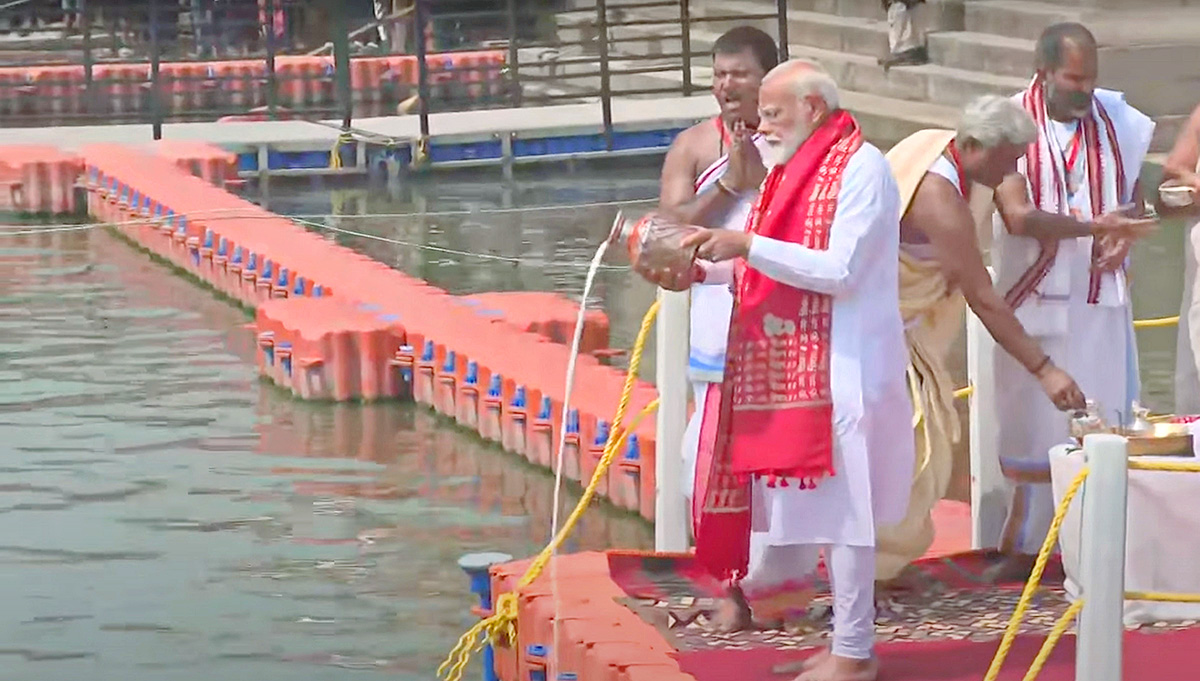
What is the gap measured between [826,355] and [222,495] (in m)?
4.08

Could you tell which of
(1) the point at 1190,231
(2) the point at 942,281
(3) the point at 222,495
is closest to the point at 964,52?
(3) the point at 222,495

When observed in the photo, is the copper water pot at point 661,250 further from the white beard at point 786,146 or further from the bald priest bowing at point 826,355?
the white beard at point 786,146

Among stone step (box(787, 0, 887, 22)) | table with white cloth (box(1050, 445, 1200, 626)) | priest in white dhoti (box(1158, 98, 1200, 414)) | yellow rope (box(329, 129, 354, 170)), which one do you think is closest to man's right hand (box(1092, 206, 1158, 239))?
priest in white dhoti (box(1158, 98, 1200, 414))

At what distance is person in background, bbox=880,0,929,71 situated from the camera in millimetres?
19875

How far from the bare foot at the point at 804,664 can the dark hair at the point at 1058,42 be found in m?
1.75

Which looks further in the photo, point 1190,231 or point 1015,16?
point 1015,16

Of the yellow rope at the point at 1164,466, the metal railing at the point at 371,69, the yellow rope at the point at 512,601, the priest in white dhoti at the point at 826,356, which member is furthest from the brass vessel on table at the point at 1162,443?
the metal railing at the point at 371,69

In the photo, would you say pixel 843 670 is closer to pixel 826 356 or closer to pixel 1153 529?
pixel 826 356

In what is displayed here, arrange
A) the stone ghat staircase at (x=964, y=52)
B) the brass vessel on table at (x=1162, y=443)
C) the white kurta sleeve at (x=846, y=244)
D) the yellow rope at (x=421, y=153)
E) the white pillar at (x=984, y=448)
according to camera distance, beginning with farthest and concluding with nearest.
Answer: the yellow rope at (x=421, y=153) → the stone ghat staircase at (x=964, y=52) → the white pillar at (x=984, y=448) → the brass vessel on table at (x=1162, y=443) → the white kurta sleeve at (x=846, y=244)

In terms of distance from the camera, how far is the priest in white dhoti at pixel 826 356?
18.5ft

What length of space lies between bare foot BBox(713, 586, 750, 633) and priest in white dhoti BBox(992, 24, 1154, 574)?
873 mm

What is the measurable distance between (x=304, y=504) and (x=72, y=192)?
8180mm

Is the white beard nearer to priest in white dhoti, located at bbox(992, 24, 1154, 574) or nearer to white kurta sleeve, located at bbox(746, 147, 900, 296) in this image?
white kurta sleeve, located at bbox(746, 147, 900, 296)

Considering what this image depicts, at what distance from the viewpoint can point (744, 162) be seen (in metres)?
6.33
